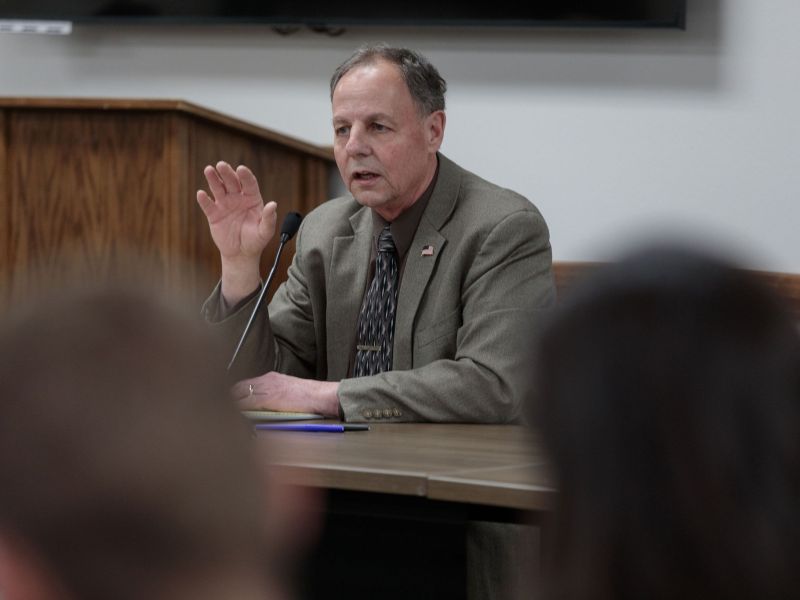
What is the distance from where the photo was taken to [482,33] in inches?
183

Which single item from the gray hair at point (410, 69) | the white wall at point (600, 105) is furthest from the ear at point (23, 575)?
the white wall at point (600, 105)

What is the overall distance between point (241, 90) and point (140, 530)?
14.8ft

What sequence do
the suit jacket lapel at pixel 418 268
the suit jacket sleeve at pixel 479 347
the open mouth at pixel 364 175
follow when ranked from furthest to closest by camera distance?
the open mouth at pixel 364 175 < the suit jacket lapel at pixel 418 268 < the suit jacket sleeve at pixel 479 347

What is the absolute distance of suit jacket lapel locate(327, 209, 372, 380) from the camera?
3.14m

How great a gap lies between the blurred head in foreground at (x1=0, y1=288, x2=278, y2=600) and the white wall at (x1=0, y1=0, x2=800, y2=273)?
3924mm

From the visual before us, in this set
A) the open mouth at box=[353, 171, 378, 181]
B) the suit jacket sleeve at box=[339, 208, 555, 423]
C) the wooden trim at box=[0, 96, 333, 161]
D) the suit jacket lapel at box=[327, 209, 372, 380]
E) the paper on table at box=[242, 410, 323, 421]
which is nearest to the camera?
the paper on table at box=[242, 410, 323, 421]

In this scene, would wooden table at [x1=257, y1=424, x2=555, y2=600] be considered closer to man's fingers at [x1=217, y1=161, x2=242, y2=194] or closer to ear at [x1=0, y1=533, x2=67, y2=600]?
man's fingers at [x1=217, y1=161, x2=242, y2=194]

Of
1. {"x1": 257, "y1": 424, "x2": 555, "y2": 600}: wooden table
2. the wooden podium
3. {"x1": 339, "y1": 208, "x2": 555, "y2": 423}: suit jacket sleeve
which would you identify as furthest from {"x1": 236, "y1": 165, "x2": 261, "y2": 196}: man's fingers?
{"x1": 257, "y1": 424, "x2": 555, "y2": 600}: wooden table

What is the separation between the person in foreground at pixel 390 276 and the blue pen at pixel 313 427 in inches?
6.7

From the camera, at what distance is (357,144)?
3.28 meters

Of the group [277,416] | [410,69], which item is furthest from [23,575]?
[410,69]

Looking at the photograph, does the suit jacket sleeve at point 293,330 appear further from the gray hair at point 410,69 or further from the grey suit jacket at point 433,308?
the gray hair at point 410,69

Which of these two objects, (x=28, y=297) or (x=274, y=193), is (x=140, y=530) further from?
(x=274, y=193)

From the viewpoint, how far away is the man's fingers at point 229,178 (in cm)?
309
